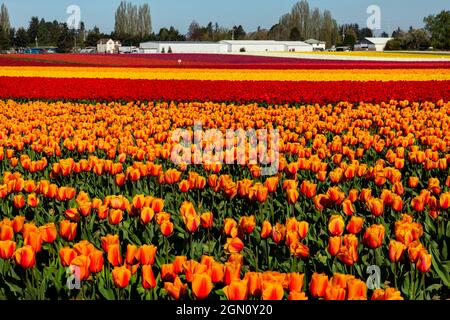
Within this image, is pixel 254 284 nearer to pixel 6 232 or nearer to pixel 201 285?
pixel 201 285

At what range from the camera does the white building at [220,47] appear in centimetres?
8656

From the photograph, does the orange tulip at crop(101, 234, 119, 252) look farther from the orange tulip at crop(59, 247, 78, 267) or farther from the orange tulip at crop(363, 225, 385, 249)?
the orange tulip at crop(363, 225, 385, 249)

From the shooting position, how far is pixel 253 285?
7.88 ft

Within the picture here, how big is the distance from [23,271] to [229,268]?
54.5 inches

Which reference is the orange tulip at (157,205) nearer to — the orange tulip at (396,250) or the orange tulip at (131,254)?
the orange tulip at (131,254)

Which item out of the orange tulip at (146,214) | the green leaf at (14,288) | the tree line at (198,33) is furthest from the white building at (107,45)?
the green leaf at (14,288)

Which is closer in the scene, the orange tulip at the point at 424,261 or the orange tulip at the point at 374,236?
the orange tulip at the point at 424,261

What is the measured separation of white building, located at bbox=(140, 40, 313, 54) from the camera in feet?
284

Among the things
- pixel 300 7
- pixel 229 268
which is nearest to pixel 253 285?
pixel 229 268

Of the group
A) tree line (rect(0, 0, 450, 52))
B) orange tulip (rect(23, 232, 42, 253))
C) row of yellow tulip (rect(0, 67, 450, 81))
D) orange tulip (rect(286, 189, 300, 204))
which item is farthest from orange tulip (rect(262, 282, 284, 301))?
tree line (rect(0, 0, 450, 52))

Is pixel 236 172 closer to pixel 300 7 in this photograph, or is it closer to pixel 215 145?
pixel 215 145

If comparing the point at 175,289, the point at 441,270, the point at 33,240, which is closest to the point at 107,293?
the point at 33,240

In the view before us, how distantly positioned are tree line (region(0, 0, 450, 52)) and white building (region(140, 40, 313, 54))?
21.1ft

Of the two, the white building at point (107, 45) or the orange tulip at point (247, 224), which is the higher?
the white building at point (107, 45)
